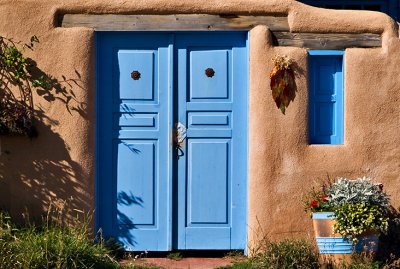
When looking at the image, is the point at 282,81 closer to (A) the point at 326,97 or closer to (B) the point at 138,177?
(A) the point at 326,97

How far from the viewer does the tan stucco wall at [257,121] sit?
28.7 ft

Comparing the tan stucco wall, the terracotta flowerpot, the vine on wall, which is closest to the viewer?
the terracotta flowerpot

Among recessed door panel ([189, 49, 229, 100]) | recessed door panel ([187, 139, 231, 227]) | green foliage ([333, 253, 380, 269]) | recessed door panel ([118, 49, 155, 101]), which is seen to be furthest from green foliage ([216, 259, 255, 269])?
recessed door panel ([118, 49, 155, 101])

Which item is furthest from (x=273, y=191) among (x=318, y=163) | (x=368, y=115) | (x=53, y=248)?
(x=53, y=248)

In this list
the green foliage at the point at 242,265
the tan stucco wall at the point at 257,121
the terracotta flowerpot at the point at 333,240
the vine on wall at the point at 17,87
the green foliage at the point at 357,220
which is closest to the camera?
the green foliage at the point at 357,220

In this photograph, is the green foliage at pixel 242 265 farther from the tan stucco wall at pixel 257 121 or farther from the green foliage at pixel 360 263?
Result: the green foliage at pixel 360 263

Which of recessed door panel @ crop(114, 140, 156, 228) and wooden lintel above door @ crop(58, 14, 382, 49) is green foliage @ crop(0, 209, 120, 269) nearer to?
recessed door panel @ crop(114, 140, 156, 228)

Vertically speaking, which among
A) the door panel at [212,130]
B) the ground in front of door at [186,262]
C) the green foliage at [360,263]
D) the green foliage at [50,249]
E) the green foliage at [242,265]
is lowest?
the ground in front of door at [186,262]

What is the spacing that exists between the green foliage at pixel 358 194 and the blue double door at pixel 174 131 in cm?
106

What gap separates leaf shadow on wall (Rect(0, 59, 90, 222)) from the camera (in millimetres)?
8750

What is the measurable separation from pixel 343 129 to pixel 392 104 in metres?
0.58

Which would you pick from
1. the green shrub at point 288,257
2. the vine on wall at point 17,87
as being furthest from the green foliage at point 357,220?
the vine on wall at point 17,87

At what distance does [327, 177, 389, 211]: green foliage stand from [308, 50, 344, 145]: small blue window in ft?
2.27

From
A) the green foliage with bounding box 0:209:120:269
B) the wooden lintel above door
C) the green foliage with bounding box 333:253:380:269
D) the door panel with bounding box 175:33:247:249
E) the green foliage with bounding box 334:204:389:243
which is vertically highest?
the wooden lintel above door
